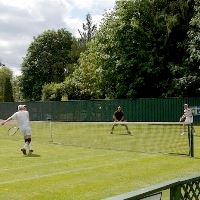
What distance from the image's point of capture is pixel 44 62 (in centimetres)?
9112

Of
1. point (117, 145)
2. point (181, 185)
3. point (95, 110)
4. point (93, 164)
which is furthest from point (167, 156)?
point (95, 110)

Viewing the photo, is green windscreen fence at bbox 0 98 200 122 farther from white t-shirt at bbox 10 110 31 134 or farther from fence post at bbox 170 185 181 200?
fence post at bbox 170 185 181 200

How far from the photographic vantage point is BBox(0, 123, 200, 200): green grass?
1195 cm

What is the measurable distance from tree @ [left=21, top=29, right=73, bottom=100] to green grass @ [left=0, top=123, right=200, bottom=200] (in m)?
67.1

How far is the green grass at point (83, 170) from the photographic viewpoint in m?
12.0

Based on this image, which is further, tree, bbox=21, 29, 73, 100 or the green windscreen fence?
tree, bbox=21, 29, 73, 100

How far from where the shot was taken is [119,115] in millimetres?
33594

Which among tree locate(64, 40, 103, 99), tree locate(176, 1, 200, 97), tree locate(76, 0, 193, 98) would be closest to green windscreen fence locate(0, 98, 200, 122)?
tree locate(176, 1, 200, 97)

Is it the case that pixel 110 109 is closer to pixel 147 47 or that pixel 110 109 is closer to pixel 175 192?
pixel 147 47

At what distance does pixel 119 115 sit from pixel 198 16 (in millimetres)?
13075

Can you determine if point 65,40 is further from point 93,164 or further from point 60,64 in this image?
point 93,164

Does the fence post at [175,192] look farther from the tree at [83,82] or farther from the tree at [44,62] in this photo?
the tree at [44,62]

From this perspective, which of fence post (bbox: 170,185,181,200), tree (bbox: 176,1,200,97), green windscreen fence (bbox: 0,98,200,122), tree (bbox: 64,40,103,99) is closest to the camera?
fence post (bbox: 170,185,181,200)

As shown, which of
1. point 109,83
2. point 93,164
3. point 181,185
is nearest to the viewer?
point 181,185
